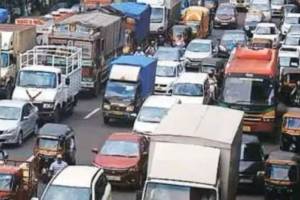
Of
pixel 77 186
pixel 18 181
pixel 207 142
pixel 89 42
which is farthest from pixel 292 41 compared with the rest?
pixel 207 142

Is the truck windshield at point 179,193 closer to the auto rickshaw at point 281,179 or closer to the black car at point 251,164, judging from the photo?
the auto rickshaw at point 281,179

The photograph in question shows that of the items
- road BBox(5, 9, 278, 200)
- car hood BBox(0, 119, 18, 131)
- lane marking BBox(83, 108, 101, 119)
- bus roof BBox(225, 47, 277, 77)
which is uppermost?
bus roof BBox(225, 47, 277, 77)

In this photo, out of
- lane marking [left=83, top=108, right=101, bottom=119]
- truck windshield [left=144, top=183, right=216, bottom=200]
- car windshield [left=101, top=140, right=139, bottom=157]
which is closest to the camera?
truck windshield [left=144, top=183, right=216, bottom=200]

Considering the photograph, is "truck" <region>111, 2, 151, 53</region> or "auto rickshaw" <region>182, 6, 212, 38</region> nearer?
"truck" <region>111, 2, 151, 53</region>

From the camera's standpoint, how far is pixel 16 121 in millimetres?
34750

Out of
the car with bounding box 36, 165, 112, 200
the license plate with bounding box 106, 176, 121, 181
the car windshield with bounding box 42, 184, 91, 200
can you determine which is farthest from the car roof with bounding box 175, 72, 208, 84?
the car windshield with bounding box 42, 184, 91, 200

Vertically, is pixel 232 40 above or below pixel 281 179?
below

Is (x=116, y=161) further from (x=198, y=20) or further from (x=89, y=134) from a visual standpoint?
(x=198, y=20)

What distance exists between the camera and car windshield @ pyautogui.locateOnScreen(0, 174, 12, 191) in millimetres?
25469

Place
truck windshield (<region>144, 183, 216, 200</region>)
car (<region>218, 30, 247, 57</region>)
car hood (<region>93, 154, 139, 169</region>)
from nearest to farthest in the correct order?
truck windshield (<region>144, 183, 216, 200</region>)
car hood (<region>93, 154, 139, 169</region>)
car (<region>218, 30, 247, 57</region>)

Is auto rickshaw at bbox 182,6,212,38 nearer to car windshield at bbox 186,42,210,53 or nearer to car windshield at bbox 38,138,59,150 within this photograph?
car windshield at bbox 186,42,210,53

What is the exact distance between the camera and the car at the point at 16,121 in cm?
3434

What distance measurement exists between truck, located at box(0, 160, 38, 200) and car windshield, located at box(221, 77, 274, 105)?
434 inches

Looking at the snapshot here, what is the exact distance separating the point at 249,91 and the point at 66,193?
13.9m
